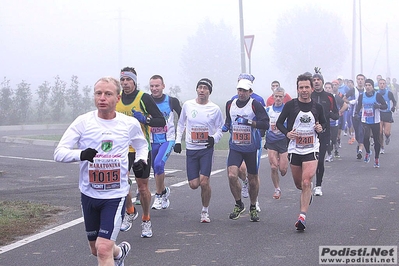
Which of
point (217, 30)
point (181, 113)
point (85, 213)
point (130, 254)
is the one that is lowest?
point (130, 254)

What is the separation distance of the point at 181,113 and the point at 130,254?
3061 mm

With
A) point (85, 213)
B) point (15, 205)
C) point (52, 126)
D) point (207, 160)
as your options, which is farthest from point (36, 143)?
point (85, 213)

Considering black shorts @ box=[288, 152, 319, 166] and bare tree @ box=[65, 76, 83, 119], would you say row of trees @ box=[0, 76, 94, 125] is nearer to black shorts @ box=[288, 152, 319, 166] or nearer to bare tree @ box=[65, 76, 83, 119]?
bare tree @ box=[65, 76, 83, 119]

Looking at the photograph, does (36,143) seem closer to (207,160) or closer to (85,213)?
(207,160)

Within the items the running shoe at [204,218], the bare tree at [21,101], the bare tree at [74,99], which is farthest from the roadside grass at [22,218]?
the bare tree at [74,99]

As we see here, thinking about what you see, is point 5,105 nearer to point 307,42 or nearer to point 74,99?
point 74,99

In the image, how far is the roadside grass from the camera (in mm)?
9159

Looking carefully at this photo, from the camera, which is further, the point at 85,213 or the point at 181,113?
the point at 181,113

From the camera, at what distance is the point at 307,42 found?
10388cm

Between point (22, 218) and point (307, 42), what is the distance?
96.1m

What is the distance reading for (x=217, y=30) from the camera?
96.9 meters

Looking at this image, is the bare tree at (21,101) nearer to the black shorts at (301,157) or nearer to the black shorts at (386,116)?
the black shorts at (386,116)

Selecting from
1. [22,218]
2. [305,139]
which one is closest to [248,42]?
[305,139]

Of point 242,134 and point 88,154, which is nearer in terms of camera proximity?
point 88,154
